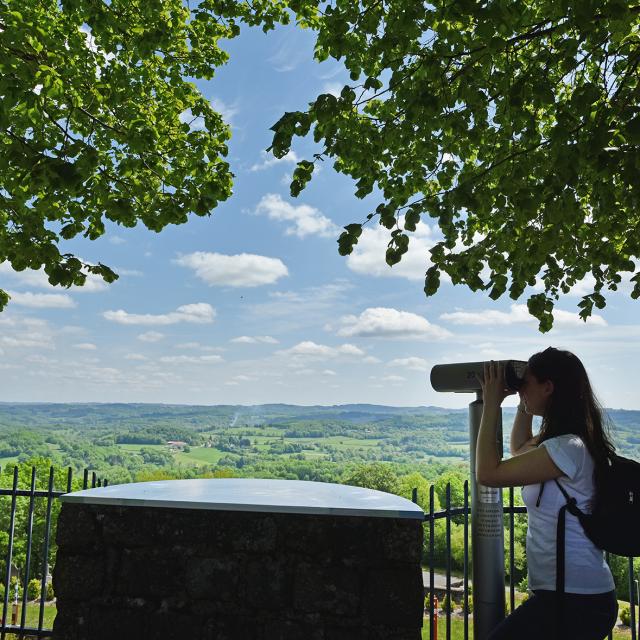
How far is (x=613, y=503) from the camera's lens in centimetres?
244

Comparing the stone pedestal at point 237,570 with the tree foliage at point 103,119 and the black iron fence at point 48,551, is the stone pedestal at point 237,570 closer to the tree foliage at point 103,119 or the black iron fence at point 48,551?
the black iron fence at point 48,551

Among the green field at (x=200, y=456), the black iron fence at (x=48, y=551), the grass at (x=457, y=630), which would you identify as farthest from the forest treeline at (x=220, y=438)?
the grass at (x=457, y=630)

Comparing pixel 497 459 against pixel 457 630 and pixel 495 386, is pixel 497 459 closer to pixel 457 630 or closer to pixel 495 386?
pixel 495 386

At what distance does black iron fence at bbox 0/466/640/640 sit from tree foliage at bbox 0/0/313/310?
2.35m

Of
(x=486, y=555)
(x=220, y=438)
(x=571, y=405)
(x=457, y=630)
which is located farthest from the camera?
(x=220, y=438)

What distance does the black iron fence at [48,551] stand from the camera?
4477mm

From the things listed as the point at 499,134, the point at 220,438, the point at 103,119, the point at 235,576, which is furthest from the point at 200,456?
the point at 235,576

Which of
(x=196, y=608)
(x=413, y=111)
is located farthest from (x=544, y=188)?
(x=196, y=608)

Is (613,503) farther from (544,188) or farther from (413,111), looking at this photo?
(413,111)

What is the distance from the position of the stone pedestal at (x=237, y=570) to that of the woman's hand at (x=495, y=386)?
64 centimetres

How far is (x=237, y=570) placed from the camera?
2.95m

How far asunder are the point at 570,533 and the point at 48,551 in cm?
570

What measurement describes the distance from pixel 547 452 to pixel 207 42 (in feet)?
29.9

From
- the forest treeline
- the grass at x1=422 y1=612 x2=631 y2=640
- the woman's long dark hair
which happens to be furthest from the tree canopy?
the forest treeline
